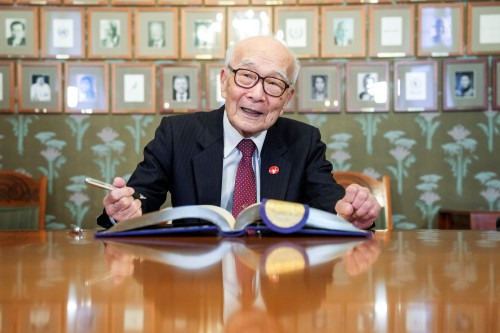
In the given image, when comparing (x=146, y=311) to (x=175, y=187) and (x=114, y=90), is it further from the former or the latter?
(x=114, y=90)

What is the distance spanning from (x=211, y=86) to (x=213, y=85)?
0.6 inches

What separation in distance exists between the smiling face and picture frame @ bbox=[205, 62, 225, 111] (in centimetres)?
154

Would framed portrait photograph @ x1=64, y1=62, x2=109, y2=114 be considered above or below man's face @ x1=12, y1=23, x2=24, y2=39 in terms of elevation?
below

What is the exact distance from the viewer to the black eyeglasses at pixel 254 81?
8.02 ft

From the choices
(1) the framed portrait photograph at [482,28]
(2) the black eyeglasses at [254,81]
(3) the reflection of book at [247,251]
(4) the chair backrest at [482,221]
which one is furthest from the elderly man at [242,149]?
(1) the framed portrait photograph at [482,28]

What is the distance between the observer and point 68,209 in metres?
4.04

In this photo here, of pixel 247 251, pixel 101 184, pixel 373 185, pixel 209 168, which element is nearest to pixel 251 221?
pixel 247 251

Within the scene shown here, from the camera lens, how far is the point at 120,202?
1753 mm

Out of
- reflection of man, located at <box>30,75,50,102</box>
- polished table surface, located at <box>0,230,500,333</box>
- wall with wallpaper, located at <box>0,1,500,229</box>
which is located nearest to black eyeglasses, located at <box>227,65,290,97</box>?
polished table surface, located at <box>0,230,500,333</box>

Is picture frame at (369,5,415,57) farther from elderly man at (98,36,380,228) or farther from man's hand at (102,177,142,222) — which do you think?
man's hand at (102,177,142,222)

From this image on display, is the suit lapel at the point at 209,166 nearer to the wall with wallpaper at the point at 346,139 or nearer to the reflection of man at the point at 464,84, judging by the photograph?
the wall with wallpaper at the point at 346,139

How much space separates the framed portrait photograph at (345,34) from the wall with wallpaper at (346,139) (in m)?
0.02

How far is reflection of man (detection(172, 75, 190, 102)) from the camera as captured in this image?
404cm

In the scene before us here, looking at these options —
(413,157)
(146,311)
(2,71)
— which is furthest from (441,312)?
(2,71)
